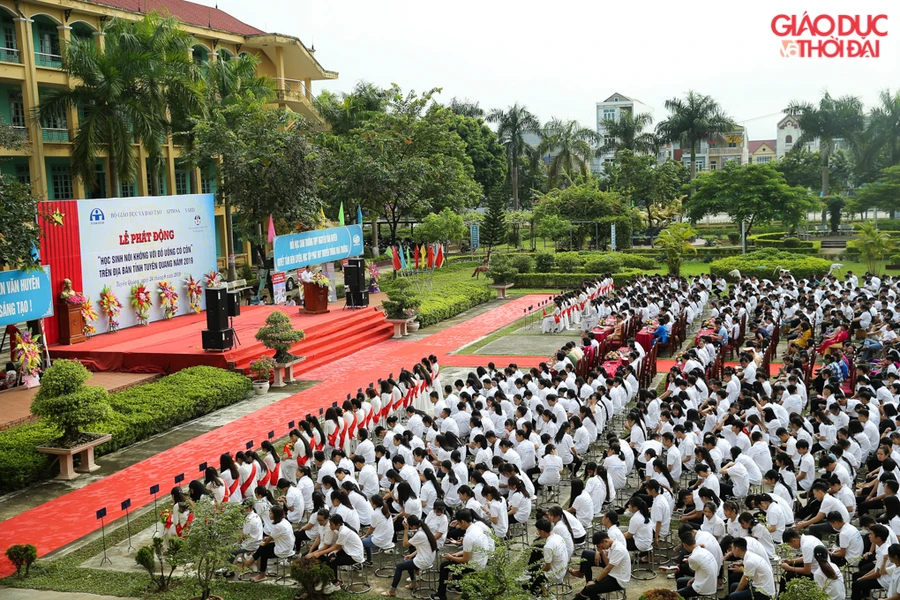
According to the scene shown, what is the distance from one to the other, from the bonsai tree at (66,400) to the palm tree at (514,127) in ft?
165

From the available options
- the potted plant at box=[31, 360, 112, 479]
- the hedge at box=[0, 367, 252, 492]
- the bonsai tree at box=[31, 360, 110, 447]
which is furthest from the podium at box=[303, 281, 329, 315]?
the bonsai tree at box=[31, 360, 110, 447]

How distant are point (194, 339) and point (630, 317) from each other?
35.2 ft

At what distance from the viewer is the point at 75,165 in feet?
93.5

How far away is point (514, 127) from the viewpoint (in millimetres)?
61250

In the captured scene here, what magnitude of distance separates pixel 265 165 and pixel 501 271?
33.0 feet

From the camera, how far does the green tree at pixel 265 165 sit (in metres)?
27.6

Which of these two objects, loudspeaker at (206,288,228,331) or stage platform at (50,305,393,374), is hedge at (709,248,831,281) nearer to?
stage platform at (50,305,393,374)

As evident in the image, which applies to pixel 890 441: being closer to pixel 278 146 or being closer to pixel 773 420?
pixel 773 420

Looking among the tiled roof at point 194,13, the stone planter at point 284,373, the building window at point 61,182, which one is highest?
the tiled roof at point 194,13

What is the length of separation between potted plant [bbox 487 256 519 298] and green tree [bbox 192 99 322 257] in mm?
7872

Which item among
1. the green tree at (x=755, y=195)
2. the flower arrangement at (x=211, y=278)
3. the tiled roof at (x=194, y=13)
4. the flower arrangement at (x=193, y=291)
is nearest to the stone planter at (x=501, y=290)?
the flower arrangement at (x=211, y=278)

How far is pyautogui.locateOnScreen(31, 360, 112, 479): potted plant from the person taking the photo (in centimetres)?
1309

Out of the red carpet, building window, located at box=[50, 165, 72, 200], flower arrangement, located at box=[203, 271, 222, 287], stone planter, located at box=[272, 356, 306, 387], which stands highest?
building window, located at box=[50, 165, 72, 200]

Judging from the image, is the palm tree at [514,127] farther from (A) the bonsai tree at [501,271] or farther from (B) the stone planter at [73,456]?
(B) the stone planter at [73,456]
